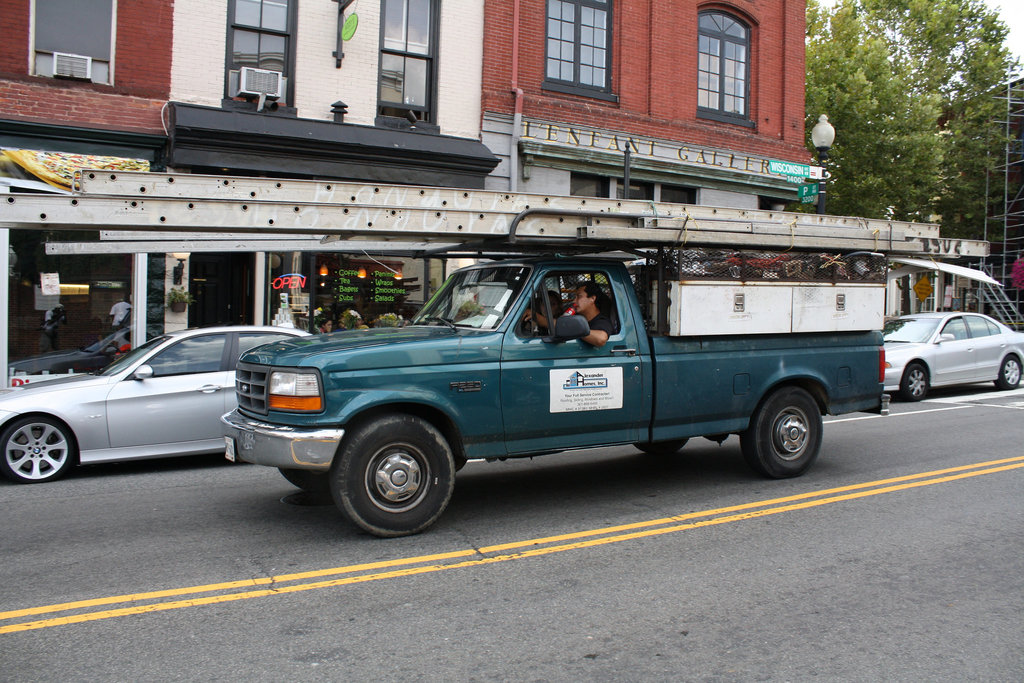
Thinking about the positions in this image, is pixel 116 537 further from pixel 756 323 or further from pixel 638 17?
pixel 638 17

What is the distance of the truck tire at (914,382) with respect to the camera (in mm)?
14180

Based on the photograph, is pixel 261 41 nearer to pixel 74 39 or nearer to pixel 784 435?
pixel 74 39

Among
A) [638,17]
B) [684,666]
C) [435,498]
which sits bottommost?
[684,666]

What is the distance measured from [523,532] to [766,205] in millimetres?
17075

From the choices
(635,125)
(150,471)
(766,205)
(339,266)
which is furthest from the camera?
(766,205)

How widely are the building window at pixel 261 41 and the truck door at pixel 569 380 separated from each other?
918cm

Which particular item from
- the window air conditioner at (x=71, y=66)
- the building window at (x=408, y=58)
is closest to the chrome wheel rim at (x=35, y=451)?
the window air conditioner at (x=71, y=66)

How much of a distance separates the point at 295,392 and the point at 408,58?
11456 mm

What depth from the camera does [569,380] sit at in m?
6.52

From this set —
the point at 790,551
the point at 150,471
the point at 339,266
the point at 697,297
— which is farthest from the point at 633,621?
the point at 339,266

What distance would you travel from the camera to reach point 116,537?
19.7ft

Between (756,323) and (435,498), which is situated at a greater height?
(756,323)

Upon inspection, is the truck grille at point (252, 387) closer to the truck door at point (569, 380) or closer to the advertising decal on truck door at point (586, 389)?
the truck door at point (569, 380)

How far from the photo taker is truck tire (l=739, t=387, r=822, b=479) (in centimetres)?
766
